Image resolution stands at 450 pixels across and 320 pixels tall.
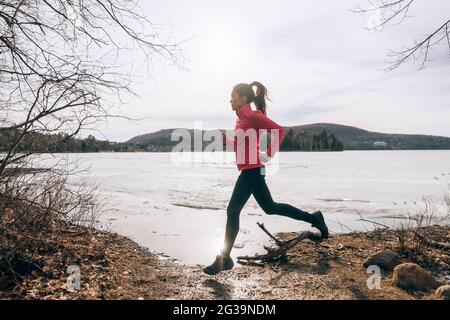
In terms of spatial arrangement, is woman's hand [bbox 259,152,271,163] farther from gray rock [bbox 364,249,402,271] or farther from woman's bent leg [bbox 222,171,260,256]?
gray rock [bbox 364,249,402,271]

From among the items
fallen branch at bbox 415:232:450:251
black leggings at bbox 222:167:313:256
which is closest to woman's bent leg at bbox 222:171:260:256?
black leggings at bbox 222:167:313:256

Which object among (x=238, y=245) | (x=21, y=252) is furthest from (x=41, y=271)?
(x=238, y=245)

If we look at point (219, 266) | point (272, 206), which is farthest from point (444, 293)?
point (219, 266)

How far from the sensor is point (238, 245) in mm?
5062

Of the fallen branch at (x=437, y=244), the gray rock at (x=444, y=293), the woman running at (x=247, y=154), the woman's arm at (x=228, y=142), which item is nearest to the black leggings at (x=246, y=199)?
the woman running at (x=247, y=154)

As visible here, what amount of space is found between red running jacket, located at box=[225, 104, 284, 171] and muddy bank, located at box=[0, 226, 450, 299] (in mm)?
1280

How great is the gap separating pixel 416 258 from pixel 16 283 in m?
4.38

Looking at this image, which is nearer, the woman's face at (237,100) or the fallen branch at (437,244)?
the woman's face at (237,100)

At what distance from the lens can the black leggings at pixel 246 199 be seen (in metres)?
3.66

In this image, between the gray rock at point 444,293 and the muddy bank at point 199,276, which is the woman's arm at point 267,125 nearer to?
the muddy bank at point 199,276

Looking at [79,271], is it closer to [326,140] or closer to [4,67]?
[4,67]

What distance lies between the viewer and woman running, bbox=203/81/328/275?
359cm

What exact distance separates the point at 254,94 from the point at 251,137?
1.89ft

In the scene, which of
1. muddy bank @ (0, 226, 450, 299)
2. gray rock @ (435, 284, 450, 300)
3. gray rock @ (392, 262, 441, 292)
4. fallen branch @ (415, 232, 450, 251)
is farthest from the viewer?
fallen branch @ (415, 232, 450, 251)
